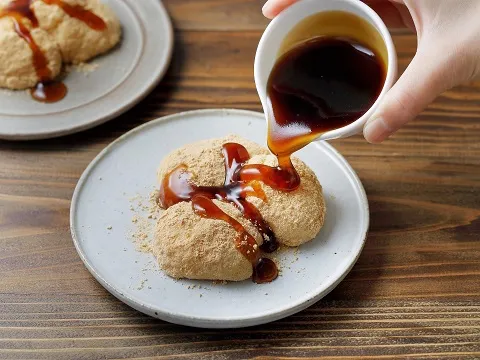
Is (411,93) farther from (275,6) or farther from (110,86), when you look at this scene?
(110,86)

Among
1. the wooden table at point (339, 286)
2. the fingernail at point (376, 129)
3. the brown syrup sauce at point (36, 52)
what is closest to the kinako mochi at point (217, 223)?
the wooden table at point (339, 286)

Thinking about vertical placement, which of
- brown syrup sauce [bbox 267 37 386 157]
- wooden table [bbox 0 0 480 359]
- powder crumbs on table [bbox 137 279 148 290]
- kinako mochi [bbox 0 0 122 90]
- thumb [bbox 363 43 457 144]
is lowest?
wooden table [bbox 0 0 480 359]

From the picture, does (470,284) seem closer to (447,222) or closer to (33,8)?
(447,222)

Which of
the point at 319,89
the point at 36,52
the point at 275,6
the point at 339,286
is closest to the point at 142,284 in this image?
the point at 339,286

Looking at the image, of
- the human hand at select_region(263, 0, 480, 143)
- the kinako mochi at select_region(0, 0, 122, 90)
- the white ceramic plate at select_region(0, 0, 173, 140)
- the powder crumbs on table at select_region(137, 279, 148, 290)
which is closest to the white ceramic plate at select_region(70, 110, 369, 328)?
the powder crumbs on table at select_region(137, 279, 148, 290)

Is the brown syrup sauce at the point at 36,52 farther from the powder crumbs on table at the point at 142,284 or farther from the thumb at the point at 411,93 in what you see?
the thumb at the point at 411,93

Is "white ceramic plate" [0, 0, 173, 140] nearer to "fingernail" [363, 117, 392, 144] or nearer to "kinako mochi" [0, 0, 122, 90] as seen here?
"kinako mochi" [0, 0, 122, 90]

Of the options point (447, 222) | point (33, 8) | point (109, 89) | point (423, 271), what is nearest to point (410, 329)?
point (423, 271)
